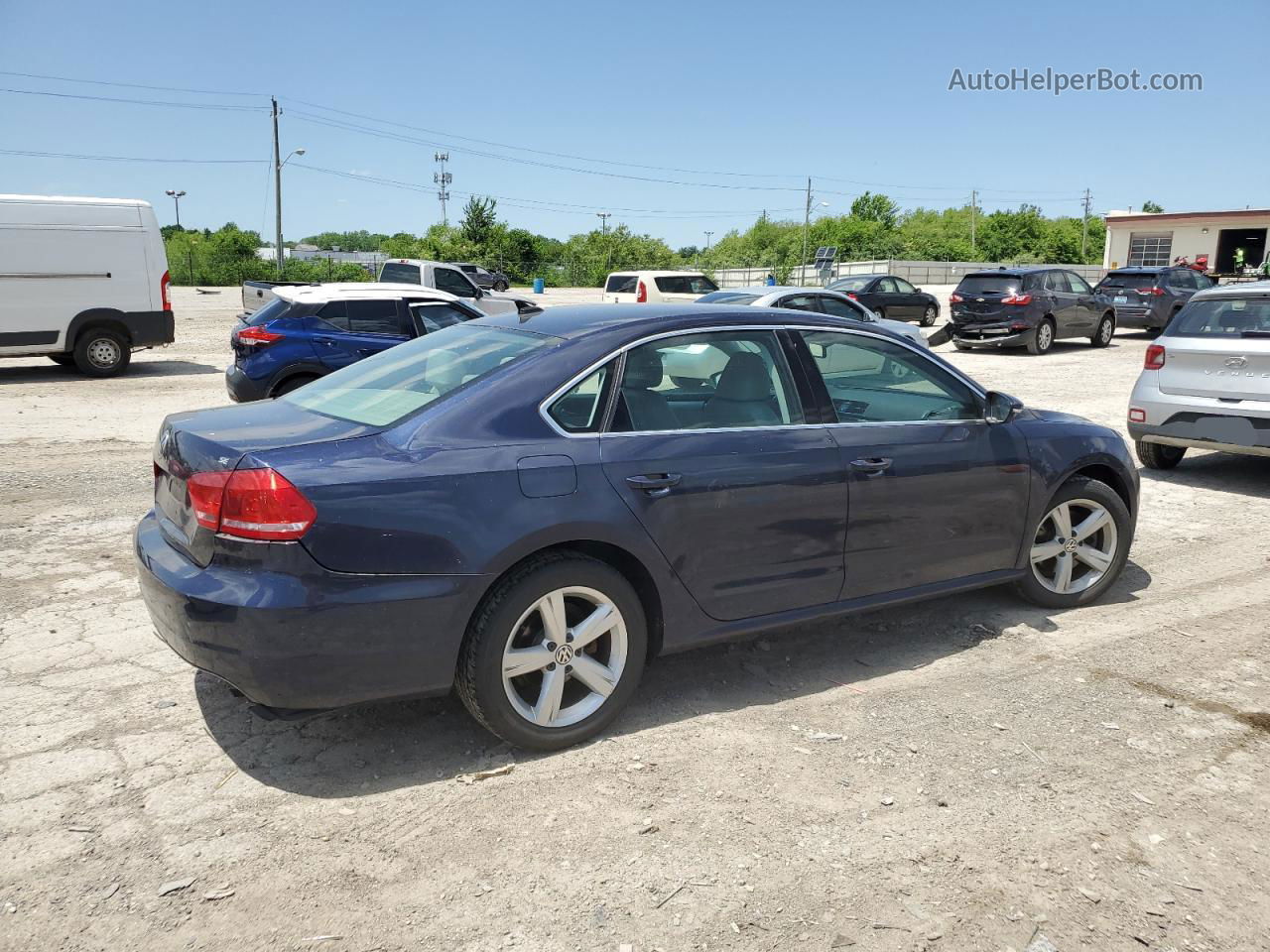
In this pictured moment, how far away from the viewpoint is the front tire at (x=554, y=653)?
3391 mm

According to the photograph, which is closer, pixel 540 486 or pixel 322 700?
pixel 322 700

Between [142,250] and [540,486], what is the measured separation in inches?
543

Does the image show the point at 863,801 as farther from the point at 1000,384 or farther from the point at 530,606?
the point at 1000,384

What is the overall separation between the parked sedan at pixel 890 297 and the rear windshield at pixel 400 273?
36.3ft

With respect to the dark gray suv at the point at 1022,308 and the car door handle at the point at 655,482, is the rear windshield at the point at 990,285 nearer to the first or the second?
the dark gray suv at the point at 1022,308

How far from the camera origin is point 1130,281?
2419cm

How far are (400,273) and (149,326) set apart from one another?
12.4 metres

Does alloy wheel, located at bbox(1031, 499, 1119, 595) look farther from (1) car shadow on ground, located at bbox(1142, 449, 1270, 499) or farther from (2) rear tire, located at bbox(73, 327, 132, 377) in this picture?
(2) rear tire, located at bbox(73, 327, 132, 377)

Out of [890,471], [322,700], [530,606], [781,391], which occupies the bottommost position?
[322,700]

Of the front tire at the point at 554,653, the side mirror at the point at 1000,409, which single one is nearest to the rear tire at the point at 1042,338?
the side mirror at the point at 1000,409

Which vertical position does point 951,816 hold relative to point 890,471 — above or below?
below

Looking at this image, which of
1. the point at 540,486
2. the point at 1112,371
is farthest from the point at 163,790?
the point at 1112,371

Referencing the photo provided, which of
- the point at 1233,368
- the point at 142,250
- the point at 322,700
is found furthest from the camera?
the point at 142,250

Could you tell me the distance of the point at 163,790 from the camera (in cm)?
333
